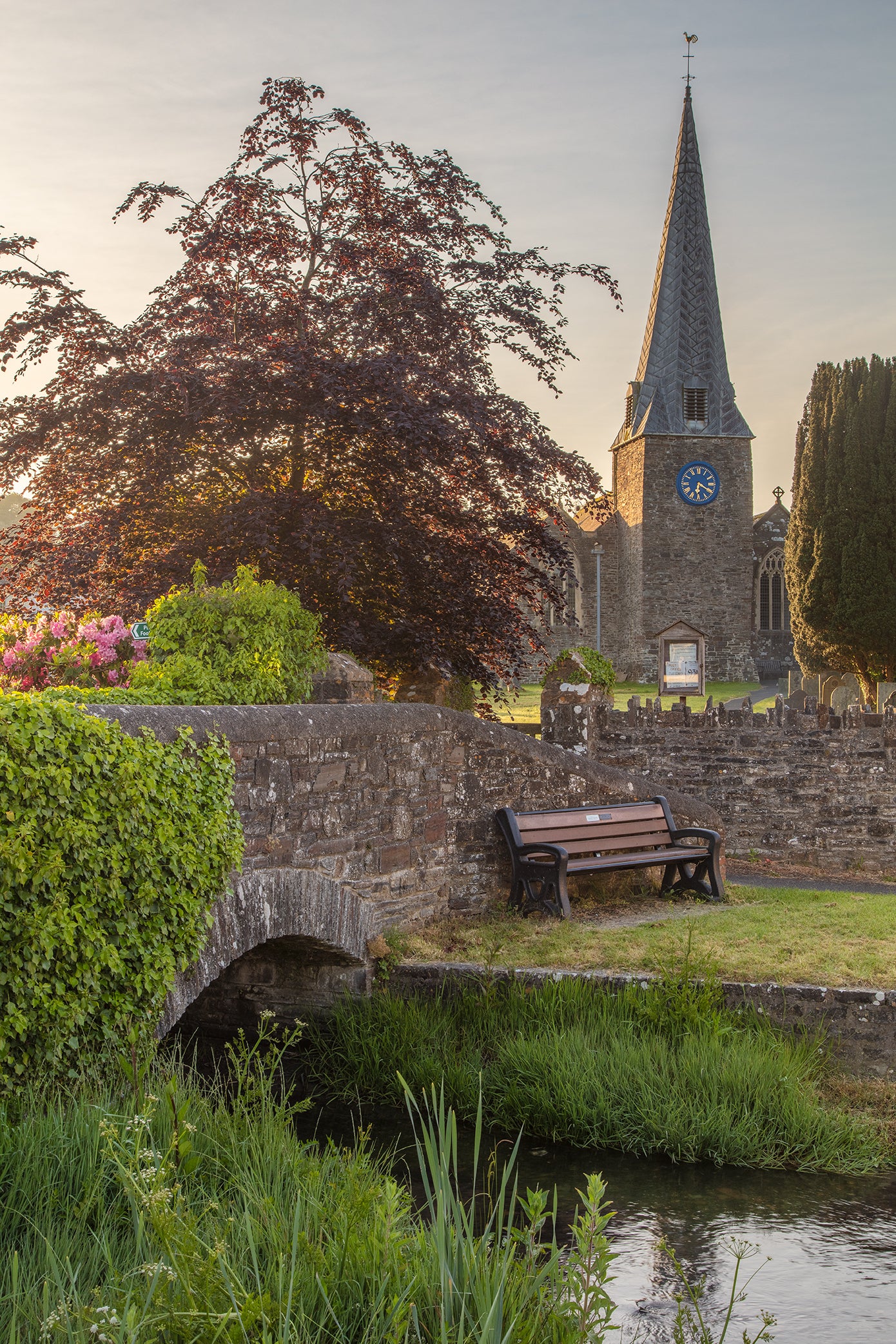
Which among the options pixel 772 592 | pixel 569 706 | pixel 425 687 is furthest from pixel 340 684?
pixel 772 592

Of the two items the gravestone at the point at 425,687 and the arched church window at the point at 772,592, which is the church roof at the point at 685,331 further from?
the gravestone at the point at 425,687

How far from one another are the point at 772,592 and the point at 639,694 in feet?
46.4

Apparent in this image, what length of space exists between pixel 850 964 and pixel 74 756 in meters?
4.95

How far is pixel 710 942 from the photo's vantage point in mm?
7582

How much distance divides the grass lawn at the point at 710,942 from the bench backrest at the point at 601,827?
20.2 inches

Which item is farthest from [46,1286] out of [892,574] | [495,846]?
[892,574]

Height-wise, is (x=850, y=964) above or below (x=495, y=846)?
below

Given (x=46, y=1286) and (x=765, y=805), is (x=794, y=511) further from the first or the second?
(x=46, y=1286)

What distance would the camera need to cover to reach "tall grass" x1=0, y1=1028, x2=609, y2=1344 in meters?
2.54

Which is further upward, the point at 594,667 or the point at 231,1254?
the point at 594,667

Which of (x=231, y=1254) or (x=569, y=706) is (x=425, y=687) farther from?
(x=231, y=1254)

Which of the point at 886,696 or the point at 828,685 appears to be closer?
the point at 886,696

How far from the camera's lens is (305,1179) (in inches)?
150

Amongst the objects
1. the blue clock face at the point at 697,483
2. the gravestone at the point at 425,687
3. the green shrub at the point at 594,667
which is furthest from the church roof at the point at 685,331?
the gravestone at the point at 425,687
